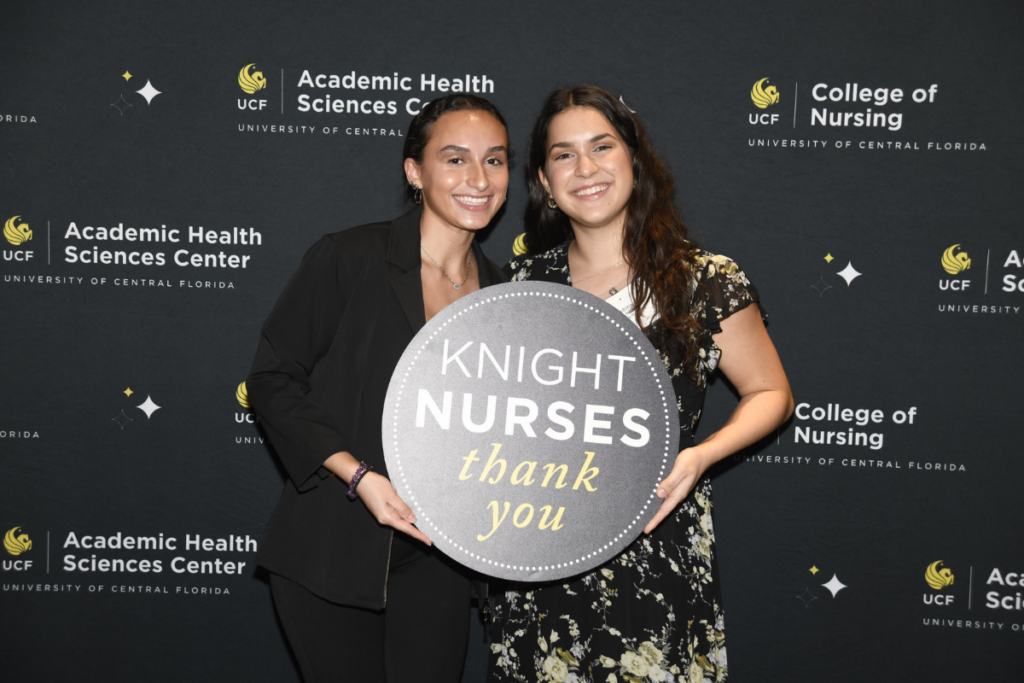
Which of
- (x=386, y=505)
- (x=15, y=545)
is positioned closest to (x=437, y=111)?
(x=386, y=505)

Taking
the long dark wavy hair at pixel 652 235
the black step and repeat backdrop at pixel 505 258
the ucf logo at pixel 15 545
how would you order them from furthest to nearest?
the ucf logo at pixel 15 545 < the black step and repeat backdrop at pixel 505 258 < the long dark wavy hair at pixel 652 235

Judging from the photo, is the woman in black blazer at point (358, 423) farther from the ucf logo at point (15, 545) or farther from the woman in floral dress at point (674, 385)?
the ucf logo at point (15, 545)

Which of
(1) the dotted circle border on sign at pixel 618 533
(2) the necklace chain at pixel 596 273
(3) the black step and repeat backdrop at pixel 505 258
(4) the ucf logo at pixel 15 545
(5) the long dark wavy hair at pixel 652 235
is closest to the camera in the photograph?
(1) the dotted circle border on sign at pixel 618 533

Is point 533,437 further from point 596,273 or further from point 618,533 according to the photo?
point 596,273

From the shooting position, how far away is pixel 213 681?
2154 mm

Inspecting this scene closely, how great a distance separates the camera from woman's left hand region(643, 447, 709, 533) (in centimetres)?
124

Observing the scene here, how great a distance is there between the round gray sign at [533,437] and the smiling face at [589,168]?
24 cm

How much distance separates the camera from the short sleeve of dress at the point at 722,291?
1336 mm

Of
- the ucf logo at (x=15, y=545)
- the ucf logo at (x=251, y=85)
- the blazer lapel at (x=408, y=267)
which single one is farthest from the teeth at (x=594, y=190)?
the ucf logo at (x=15, y=545)

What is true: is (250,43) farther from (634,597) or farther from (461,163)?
(634,597)

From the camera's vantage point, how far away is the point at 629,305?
1.37 meters

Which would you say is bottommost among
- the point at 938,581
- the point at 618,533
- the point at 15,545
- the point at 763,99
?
the point at 938,581

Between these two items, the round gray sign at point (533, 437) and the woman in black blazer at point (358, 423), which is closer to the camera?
the round gray sign at point (533, 437)

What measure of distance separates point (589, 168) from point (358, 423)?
0.72 meters
